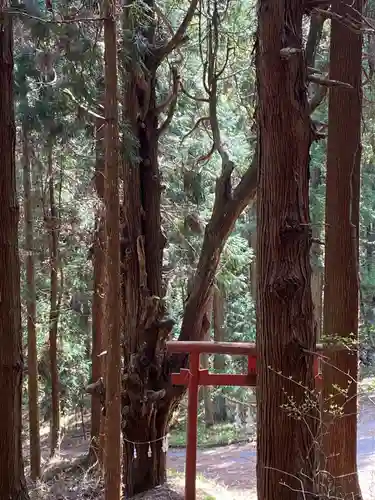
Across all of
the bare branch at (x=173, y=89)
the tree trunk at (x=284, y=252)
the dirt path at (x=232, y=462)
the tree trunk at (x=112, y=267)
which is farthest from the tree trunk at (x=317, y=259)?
the tree trunk at (x=284, y=252)

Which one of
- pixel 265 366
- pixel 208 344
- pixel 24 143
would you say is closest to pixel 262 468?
pixel 265 366

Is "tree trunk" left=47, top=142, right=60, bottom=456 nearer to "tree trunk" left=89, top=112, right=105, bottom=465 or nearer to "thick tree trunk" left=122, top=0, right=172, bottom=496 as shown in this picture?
"tree trunk" left=89, top=112, right=105, bottom=465

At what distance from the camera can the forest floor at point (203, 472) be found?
6.79 metres

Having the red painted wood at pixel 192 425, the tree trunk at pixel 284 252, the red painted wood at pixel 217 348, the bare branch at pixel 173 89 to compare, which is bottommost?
the red painted wood at pixel 192 425

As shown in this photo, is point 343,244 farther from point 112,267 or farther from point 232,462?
point 232,462

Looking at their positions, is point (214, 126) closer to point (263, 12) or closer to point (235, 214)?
point (235, 214)

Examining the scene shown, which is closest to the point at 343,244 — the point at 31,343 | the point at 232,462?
the point at 31,343

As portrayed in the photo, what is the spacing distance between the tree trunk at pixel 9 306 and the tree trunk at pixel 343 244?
274 centimetres

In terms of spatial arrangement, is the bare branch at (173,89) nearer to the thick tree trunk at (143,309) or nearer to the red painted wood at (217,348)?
the thick tree trunk at (143,309)

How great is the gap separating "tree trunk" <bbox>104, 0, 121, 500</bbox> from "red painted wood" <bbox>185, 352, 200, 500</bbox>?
1.03 m

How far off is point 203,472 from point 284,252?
8146 millimetres

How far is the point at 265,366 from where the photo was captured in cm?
379

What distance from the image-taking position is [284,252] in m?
3.71

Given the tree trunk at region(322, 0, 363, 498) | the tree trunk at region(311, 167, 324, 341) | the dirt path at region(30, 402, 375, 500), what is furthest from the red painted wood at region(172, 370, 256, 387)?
the tree trunk at region(311, 167, 324, 341)
